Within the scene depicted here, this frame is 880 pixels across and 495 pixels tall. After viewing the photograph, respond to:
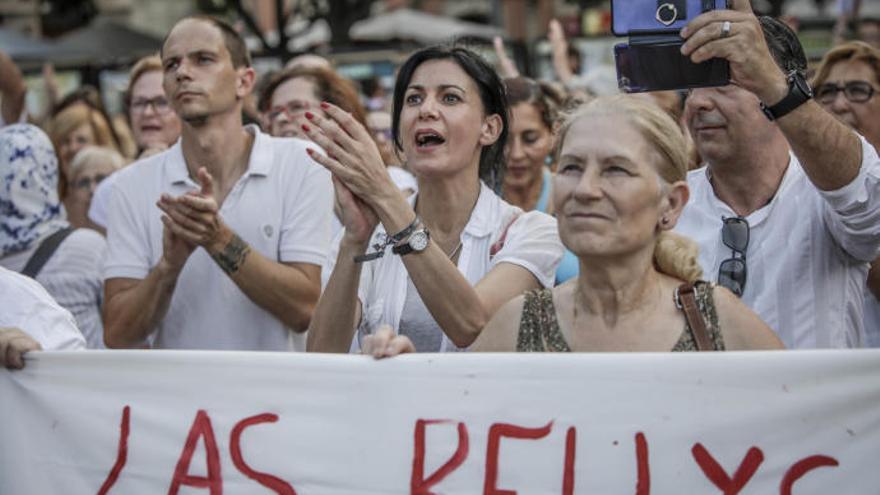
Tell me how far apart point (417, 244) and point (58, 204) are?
2302mm

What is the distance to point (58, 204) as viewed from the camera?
5.70 meters

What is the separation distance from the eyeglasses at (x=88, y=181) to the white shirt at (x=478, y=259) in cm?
364

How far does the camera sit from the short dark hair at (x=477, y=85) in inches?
175

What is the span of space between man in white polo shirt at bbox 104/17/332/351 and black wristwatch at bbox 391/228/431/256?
106 cm

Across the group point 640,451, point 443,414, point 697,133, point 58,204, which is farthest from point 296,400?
point 58,204

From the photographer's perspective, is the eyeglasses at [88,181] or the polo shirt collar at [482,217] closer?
the polo shirt collar at [482,217]

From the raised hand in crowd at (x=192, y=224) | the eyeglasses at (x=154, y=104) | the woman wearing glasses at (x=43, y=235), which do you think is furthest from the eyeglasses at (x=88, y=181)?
the raised hand in crowd at (x=192, y=224)

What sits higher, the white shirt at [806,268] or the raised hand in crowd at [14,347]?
the white shirt at [806,268]

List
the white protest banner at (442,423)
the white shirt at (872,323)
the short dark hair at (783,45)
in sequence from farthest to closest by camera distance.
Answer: the white shirt at (872,323)
the short dark hair at (783,45)
the white protest banner at (442,423)

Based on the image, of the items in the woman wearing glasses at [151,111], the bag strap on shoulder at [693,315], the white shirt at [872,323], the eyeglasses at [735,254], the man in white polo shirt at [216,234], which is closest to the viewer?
the bag strap on shoulder at [693,315]

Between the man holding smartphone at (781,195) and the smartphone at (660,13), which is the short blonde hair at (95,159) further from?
the smartphone at (660,13)

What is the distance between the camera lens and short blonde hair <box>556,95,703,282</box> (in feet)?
11.4

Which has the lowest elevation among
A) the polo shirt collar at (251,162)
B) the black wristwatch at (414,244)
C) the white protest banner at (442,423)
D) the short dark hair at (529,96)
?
the white protest banner at (442,423)

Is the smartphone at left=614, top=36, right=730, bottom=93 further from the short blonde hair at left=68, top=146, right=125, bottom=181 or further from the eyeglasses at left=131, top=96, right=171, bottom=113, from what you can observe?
the short blonde hair at left=68, top=146, right=125, bottom=181
